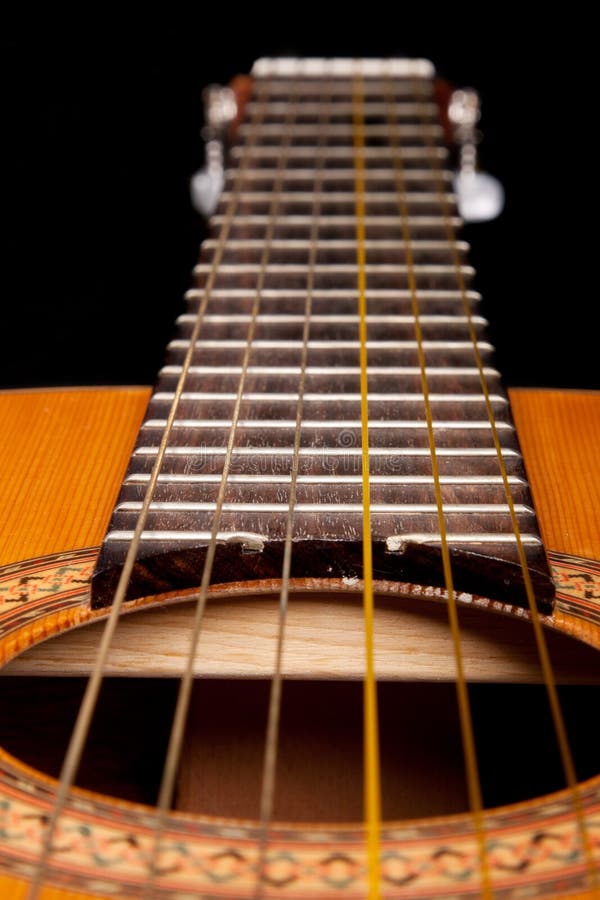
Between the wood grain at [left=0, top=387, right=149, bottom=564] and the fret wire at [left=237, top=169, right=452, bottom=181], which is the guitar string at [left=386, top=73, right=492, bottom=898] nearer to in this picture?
the fret wire at [left=237, top=169, right=452, bottom=181]

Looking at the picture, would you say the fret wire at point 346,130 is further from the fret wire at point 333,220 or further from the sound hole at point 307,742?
the sound hole at point 307,742

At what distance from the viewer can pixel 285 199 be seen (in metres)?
1.52

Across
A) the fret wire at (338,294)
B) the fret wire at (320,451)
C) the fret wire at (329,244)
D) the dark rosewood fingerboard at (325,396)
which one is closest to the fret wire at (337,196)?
the dark rosewood fingerboard at (325,396)

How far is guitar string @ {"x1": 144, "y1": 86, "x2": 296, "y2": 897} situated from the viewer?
65cm

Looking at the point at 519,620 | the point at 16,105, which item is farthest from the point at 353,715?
the point at 16,105

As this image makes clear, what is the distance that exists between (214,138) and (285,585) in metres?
1.13

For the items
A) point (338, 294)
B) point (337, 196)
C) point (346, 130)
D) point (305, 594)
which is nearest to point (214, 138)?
point (346, 130)

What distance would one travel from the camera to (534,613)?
862 millimetres

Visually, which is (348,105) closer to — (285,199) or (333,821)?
(285,199)

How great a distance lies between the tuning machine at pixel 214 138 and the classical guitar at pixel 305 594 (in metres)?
0.50

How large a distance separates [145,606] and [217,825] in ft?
0.90

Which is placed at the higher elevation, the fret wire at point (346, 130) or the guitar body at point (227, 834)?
the fret wire at point (346, 130)

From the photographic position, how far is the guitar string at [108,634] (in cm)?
64

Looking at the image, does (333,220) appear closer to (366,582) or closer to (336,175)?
(336,175)
